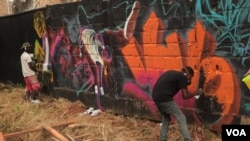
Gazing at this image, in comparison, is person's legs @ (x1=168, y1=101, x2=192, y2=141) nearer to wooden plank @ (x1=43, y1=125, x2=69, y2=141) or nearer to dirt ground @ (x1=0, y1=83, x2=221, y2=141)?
dirt ground @ (x1=0, y1=83, x2=221, y2=141)

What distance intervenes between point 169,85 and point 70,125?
2594mm

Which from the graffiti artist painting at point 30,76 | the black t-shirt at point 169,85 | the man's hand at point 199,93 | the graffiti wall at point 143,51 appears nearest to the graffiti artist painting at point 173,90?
the black t-shirt at point 169,85

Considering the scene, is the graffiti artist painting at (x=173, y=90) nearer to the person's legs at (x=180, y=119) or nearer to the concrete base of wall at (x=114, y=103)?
the person's legs at (x=180, y=119)

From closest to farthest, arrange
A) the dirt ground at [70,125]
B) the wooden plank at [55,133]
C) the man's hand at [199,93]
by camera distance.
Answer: the man's hand at [199,93]
the wooden plank at [55,133]
the dirt ground at [70,125]

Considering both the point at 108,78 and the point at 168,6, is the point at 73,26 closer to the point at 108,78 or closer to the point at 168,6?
the point at 108,78

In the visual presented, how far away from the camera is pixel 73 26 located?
897cm

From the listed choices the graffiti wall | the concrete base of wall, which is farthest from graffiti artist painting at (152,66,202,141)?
the concrete base of wall

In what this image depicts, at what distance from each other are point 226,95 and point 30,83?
5.88 m

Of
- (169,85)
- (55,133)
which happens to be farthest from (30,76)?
(169,85)

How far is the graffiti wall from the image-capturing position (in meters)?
5.95

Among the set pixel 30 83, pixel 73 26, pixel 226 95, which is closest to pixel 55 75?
pixel 30 83

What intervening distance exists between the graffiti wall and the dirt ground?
219 mm

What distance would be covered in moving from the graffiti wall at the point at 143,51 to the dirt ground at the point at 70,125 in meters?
0.22

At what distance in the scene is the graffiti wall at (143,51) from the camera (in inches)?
234
